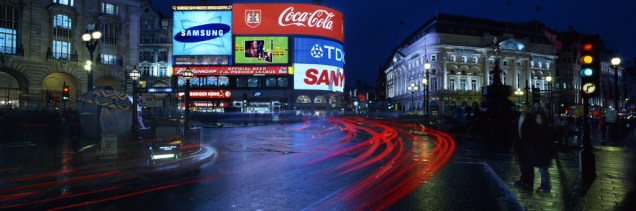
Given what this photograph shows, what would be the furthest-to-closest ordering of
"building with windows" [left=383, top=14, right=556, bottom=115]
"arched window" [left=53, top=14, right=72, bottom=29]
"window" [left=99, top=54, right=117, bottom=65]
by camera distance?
1. "building with windows" [left=383, top=14, right=556, bottom=115]
2. "window" [left=99, top=54, right=117, bottom=65]
3. "arched window" [left=53, top=14, right=72, bottom=29]

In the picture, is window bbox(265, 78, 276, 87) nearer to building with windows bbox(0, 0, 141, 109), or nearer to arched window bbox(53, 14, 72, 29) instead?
building with windows bbox(0, 0, 141, 109)

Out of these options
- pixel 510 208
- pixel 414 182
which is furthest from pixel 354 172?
pixel 510 208

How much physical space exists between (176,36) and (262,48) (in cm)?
1641

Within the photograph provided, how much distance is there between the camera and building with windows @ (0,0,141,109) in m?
38.7

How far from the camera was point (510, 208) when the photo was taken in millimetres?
6945

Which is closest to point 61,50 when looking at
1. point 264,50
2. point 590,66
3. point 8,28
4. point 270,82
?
point 8,28

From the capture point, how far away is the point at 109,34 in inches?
1800

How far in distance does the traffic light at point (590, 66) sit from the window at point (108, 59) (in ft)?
153

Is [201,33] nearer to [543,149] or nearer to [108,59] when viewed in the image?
[108,59]

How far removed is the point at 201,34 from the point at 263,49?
12.1 meters

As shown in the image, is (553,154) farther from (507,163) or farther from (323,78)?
(323,78)

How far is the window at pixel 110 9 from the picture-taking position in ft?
149

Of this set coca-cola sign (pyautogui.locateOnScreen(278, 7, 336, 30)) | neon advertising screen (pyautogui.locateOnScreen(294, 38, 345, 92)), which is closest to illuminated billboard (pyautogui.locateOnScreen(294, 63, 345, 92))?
neon advertising screen (pyautogui.locateOnScreen(294, 38, 345, 92))

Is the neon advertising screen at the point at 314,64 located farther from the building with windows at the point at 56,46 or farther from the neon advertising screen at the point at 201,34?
the building with windows at the point at 56,46
